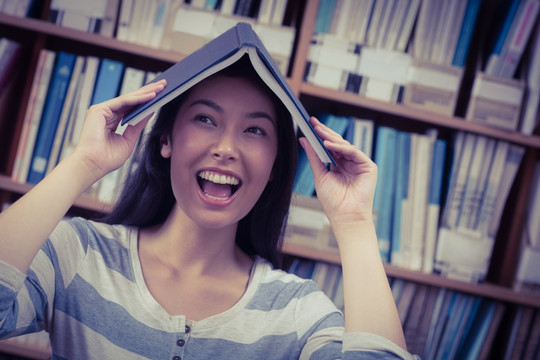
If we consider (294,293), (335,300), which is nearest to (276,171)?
(294,293)

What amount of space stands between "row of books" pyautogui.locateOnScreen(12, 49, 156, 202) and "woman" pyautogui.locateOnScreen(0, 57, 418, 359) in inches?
19.6

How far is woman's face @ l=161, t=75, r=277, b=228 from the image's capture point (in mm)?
894

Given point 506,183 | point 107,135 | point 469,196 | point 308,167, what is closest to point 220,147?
point 107,135

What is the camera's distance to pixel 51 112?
141cm

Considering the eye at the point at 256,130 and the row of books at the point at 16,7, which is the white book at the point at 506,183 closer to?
the eye at the point at 256,130

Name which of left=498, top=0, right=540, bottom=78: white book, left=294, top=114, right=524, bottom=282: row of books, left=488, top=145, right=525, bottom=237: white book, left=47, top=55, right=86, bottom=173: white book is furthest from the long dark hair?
left=498, top=0, right=540, bottom=78: white book

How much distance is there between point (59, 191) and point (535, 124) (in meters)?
1.47

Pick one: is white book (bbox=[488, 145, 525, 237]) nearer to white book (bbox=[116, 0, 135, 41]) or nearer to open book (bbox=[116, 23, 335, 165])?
open book (bbox=[116, 23, 335, 165])

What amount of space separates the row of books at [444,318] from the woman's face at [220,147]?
661mm

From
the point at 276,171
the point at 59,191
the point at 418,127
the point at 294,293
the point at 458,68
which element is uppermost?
the point at 458,68

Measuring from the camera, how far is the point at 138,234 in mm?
1019

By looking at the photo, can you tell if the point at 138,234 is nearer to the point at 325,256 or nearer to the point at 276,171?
the point at 276,171

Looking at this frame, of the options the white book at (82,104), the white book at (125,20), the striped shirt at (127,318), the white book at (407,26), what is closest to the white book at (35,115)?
the white book at (82,104)

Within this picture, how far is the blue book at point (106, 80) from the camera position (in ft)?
4.66
